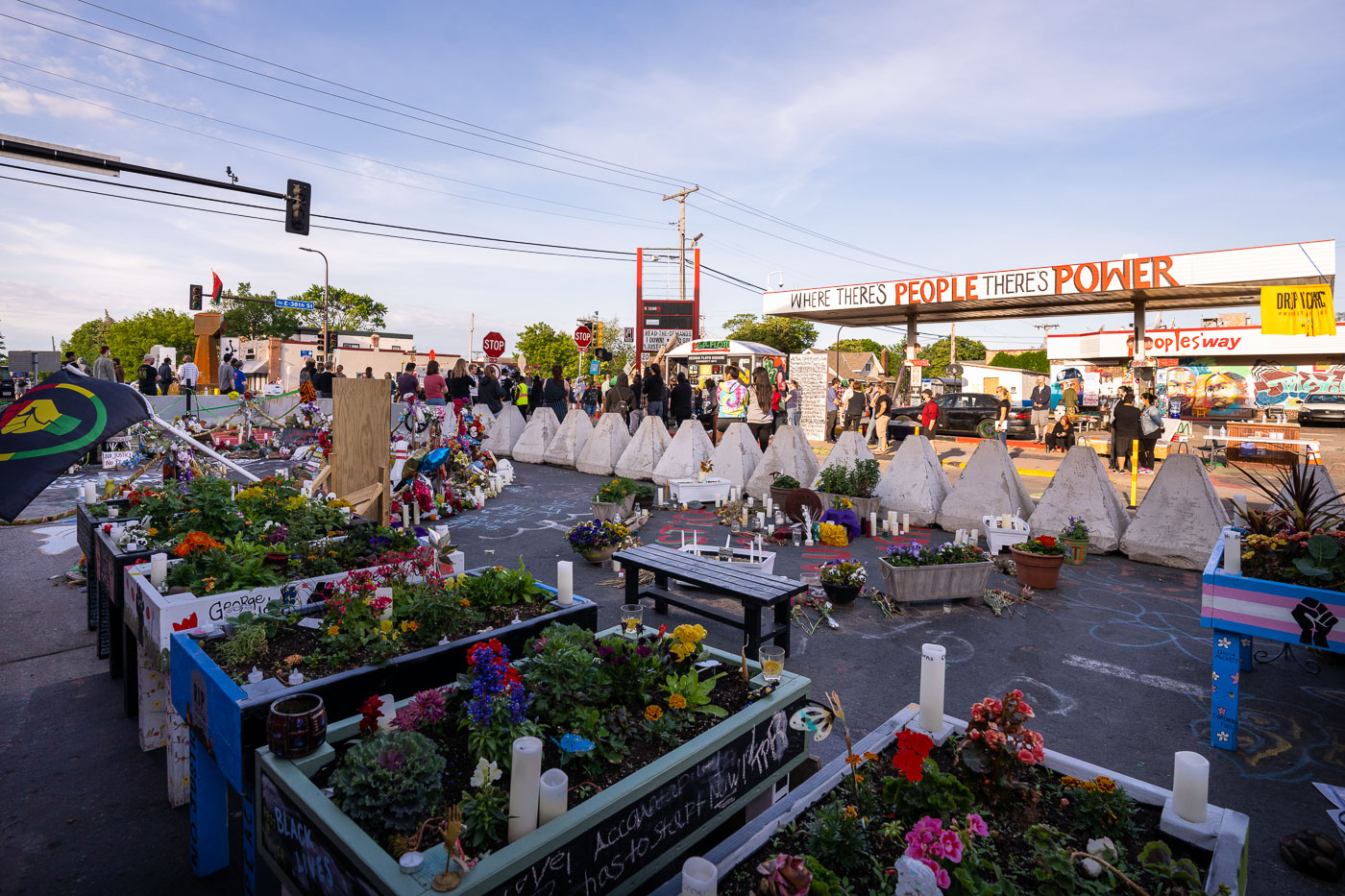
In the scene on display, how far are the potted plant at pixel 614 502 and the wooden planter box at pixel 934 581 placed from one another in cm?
406

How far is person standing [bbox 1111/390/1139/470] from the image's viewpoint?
14.5 meters

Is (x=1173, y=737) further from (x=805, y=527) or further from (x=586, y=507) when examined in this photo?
(x=586, y=507)

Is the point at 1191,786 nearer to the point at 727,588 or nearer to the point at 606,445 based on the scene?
the point at 727,588

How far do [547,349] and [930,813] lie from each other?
69.3m

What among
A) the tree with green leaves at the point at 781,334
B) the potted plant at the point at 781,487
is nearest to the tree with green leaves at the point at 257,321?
the tree with green leaves at the point at 781,334

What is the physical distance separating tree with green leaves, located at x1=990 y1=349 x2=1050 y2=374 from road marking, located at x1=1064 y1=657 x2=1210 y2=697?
223ft

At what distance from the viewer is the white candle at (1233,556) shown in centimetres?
406

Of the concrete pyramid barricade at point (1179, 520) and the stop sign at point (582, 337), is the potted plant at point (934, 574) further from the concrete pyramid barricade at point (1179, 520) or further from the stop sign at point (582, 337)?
the stop sign at point (582, 337)

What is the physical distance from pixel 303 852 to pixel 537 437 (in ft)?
45.6

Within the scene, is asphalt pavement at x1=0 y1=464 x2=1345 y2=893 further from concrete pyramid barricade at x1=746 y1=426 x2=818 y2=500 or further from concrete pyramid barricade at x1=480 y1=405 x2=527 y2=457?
concrete pyramid barricade at x1=480 y1=405 x2=527 y2=457

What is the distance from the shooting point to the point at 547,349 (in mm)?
69500

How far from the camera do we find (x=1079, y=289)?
14703 mm

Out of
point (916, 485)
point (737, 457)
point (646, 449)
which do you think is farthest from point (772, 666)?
point (646, 449)

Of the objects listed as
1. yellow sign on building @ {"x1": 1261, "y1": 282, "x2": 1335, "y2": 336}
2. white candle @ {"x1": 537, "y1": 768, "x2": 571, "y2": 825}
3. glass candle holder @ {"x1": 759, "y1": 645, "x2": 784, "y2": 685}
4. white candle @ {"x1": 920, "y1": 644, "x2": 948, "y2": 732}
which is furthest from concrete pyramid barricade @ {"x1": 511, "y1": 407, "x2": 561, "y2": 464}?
white candle @ {"x1": 537, "y1": 768, "x2": 571, "y2": 825}
